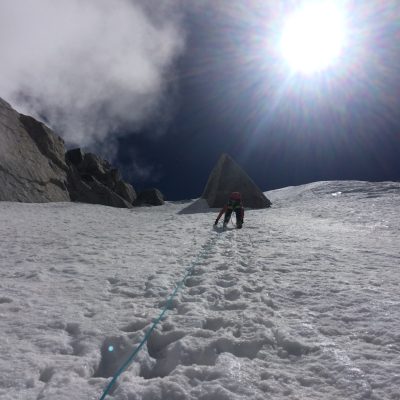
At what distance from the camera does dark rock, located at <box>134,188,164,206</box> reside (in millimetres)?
41456

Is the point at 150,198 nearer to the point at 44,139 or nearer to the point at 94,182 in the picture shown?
the point at 94,182

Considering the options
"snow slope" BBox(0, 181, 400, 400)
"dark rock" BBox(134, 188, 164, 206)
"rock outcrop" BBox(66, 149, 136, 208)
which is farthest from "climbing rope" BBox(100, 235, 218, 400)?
"dark rock" BBox(134, 188, 164, 206)

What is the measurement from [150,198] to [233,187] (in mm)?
18462

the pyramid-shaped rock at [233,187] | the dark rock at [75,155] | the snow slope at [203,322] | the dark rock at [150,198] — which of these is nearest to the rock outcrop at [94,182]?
the dark rock at [75,155]

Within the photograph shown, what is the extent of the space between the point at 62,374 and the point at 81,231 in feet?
28.9

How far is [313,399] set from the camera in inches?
103

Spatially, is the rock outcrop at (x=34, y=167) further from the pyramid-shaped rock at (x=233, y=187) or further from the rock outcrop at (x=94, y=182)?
the pyramid-shaped rock at (x=233, y=187)

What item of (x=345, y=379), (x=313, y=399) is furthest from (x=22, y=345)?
(x=345, y=379)

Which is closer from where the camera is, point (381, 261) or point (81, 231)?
point (381, 261)

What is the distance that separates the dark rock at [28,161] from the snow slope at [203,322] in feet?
39.6

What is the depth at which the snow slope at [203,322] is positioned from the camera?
9.03ft

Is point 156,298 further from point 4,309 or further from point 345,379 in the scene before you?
point 345,379

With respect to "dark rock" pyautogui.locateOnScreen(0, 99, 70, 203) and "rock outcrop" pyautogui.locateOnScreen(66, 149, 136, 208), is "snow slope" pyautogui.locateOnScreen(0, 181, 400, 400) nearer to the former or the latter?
"dark rock" pyautogui.locateOnScreen(0, 99, 70, 203)

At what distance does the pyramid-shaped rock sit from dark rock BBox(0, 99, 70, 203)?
11.8 metres
